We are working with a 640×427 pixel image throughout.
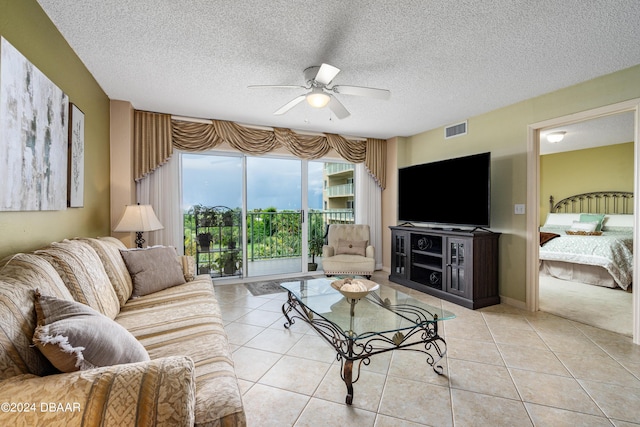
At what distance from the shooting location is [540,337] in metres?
2.56

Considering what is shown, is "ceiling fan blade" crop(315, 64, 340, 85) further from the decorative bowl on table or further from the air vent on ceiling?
the air vent on ceiling

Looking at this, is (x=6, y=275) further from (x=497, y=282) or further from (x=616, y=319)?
(x=616, y=319)

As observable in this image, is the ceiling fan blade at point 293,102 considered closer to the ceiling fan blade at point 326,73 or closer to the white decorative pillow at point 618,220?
the ceiling fan blade at point 326,73

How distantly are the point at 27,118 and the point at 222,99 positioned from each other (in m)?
1.90

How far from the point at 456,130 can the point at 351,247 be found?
2.22 metres

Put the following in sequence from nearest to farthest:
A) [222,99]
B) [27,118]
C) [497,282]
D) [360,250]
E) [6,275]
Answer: [6,275], [27,118], [222,99], [497,282], [360,250]

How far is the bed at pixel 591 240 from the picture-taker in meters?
4.04

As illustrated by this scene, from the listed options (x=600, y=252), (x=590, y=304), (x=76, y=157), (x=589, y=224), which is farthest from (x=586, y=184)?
(x=76, y=157)

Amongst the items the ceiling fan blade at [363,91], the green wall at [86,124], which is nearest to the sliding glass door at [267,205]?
the green wall at [86,124]

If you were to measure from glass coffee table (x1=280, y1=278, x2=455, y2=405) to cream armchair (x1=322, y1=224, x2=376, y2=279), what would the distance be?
1.55 meters

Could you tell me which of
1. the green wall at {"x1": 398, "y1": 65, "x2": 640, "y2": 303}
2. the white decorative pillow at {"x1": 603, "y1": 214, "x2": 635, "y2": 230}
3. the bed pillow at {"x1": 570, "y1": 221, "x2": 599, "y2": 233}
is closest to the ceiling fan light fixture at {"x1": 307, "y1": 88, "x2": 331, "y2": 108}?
the green wall at {"x1": 398, "y1": 65, "x2": 640, "y2": 303}

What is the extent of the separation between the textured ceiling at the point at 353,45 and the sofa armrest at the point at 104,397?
6.25 ft

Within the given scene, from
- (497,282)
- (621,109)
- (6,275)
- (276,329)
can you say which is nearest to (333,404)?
(276,329)

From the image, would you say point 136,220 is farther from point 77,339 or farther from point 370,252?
point 370,252
